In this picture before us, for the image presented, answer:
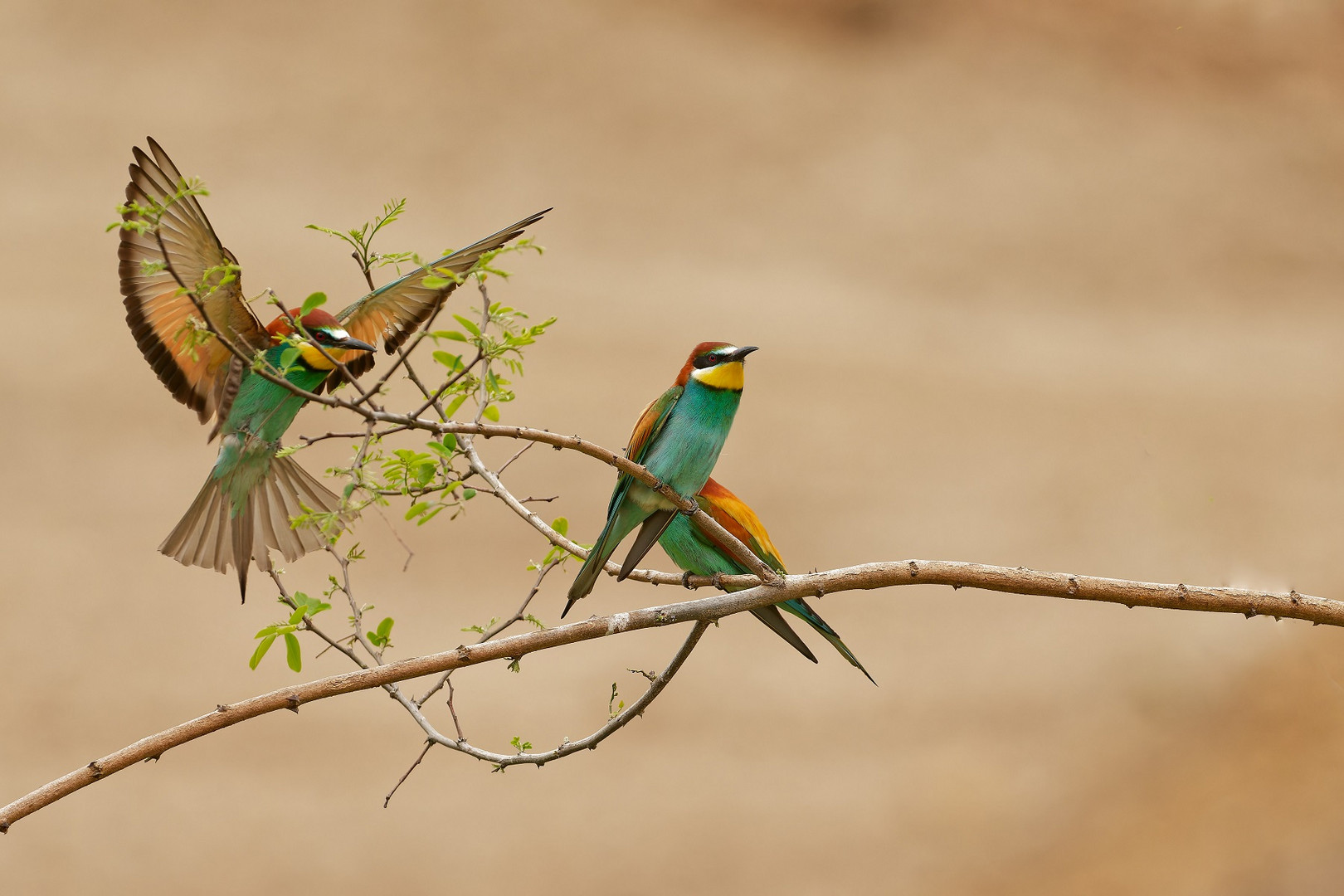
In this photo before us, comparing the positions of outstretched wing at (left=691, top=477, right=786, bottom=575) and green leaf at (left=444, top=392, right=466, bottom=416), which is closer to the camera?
green leaf at (left=444, top=392, right=466, bottom=416)

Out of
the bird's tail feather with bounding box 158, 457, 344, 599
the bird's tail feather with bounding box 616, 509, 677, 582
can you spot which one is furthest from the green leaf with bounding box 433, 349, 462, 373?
the bird's tail feather with bounding box 158, 457, 344, 599

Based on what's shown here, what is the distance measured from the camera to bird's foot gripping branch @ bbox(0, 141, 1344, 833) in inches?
40.8

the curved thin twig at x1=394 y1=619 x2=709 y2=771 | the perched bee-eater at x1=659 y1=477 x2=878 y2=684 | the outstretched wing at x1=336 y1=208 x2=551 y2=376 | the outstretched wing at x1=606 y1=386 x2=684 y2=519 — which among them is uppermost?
the outstretched wing at x1=336 y1=208 x2=551 y2=376

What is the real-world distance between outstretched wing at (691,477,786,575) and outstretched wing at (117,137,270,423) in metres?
0.61

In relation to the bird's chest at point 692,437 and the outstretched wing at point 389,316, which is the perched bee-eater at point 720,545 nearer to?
the bird's chest at point 692,437

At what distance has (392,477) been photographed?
116 centimetres

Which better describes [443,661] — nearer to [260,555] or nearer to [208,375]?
[260,555]

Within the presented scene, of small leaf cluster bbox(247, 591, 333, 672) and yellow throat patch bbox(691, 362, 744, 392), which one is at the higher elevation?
yellow throat patch bbox(691, 362, 744, 392)

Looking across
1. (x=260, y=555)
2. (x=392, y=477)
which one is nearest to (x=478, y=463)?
(x=392, y=477)

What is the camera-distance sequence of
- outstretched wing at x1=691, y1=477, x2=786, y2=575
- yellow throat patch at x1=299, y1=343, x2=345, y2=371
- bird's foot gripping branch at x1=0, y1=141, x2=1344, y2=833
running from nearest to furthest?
bird's foot gripping branch at x1=0, y1=141, x2=1344, y2=833 → yellow throat patch at x1=299, y1=343, x2=345, y2=371 → outstretched wing at x1=691, y1=477, x2=786, y2=575

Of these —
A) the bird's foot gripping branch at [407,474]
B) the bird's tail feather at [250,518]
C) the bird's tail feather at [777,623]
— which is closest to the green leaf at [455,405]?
the bird's foot gripping branch at [407,474]

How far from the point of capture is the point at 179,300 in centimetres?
146

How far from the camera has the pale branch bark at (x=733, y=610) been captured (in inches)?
43.6

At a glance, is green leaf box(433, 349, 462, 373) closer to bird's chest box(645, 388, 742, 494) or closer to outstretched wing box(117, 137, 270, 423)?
outstretched wing box(117, 137, 270, 423)
